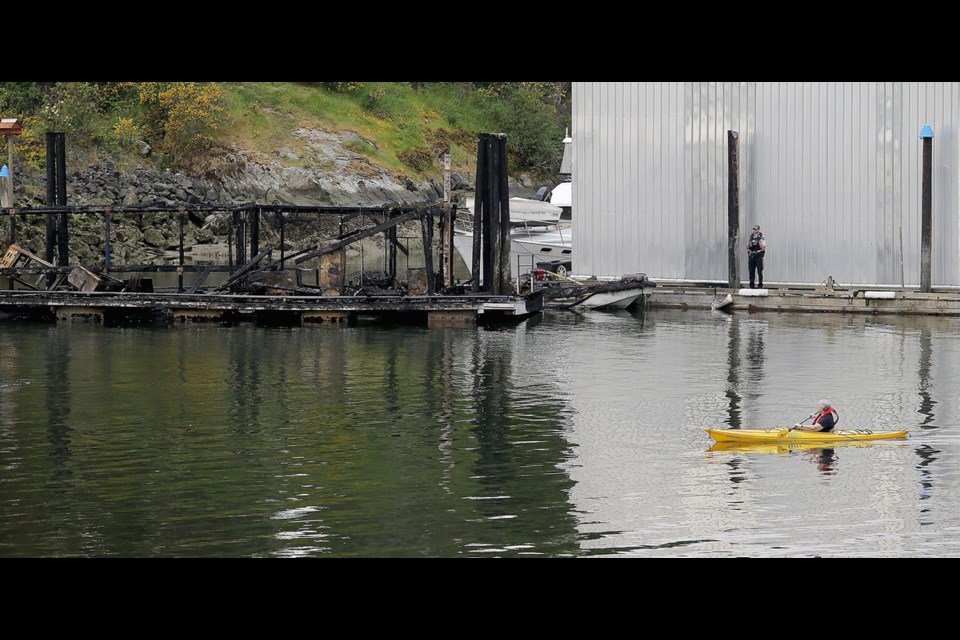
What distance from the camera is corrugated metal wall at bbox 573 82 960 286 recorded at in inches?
1384

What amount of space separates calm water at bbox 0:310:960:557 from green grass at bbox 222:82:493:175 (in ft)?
133

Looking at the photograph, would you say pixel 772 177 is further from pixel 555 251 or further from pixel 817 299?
pixel 555 251

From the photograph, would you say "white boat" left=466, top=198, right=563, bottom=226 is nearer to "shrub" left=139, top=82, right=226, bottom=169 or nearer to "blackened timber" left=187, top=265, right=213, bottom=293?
"blackened timber" left=187, top=265, right=213, bottom=293

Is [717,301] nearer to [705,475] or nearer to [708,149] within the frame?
[708,149]

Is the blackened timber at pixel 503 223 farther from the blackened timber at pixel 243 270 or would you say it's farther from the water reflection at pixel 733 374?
the blackened timber at pixel 243 270

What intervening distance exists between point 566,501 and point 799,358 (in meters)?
13.3

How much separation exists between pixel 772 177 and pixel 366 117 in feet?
143

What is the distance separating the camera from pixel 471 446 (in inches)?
762

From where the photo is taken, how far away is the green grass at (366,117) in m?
71.4

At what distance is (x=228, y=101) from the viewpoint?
7212cm

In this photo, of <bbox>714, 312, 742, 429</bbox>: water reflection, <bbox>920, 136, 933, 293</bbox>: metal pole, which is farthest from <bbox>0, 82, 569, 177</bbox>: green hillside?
<bbox>714, 312, 742, 429</bbox>: water reflection

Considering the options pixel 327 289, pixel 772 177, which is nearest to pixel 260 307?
pixel 327 289

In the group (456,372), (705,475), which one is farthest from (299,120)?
(705,475)

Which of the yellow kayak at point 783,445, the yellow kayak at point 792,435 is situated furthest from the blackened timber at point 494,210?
the yellow kayak at point 783,445
